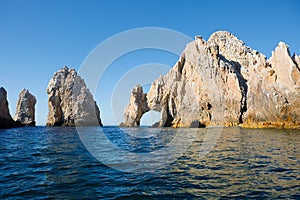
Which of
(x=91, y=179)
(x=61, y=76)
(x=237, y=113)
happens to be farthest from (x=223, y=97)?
(x=61, y=76)

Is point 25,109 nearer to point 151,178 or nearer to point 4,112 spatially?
point 4,112

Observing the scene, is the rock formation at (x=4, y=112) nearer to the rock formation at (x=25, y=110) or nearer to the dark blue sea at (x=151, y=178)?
the rock formation at (x=25, y=110)

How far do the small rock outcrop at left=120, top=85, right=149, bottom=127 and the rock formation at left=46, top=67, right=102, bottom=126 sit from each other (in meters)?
17.7

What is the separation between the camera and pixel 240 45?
9256 centimetres

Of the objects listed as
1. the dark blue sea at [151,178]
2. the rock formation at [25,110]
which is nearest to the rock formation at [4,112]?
the rock formation at [25,110]

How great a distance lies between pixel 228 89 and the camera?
66875 millimetres

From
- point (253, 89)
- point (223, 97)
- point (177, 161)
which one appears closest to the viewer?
point (177, 161)

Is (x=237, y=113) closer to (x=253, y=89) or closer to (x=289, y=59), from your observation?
(x=253, y=89)

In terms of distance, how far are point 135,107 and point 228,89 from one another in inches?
1519

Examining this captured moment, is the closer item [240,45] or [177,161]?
[177,161]

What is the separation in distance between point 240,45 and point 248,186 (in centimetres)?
9534

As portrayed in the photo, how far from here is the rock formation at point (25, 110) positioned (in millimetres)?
95875

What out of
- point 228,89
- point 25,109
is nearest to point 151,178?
point 228,89

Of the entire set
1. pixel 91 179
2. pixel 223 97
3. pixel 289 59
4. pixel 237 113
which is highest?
pixel 289 59
